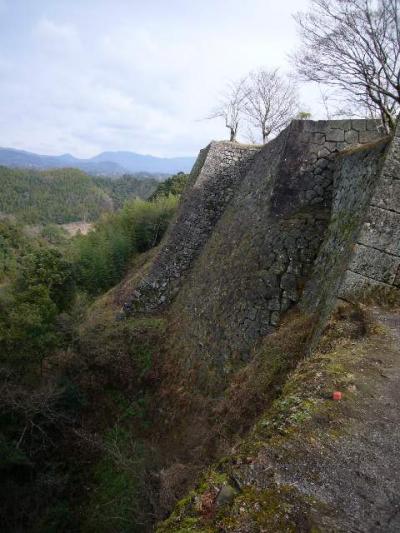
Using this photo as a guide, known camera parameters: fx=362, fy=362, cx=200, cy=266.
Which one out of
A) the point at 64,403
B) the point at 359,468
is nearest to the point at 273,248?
the point at 359,468

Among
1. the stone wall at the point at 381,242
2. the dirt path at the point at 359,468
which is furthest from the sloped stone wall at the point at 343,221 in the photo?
the dirt path at the point at 359,468

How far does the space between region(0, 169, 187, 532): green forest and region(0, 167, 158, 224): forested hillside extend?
68415mm

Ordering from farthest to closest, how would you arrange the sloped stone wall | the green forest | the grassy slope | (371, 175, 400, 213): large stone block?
the green forest, the sloped stone wall, (371, 175, 400, 213): large stone block, the grassy slope

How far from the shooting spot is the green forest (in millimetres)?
7738

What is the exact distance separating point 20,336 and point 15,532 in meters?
4.31

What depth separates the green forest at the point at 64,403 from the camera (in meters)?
7.74

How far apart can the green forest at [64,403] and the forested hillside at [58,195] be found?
68.4 m

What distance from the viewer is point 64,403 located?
9.30m

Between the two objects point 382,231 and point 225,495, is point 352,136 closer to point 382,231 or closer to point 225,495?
point 382,231

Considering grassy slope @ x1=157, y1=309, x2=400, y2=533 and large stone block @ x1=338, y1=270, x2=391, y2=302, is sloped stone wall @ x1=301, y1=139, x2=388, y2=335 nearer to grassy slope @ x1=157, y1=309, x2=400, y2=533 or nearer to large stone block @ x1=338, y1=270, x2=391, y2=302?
large stone block @ x1=338, y1=270, x2=391, y2=302

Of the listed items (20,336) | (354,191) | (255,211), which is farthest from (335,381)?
(20,336)

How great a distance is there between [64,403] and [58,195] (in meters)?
91.1

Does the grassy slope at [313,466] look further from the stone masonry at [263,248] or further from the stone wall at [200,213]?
the stone wall at [200,213]

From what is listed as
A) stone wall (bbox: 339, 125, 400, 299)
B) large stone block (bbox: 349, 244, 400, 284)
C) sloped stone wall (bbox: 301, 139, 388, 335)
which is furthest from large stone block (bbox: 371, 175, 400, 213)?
large stone block (bbox: 349, 244, 400, 284)
